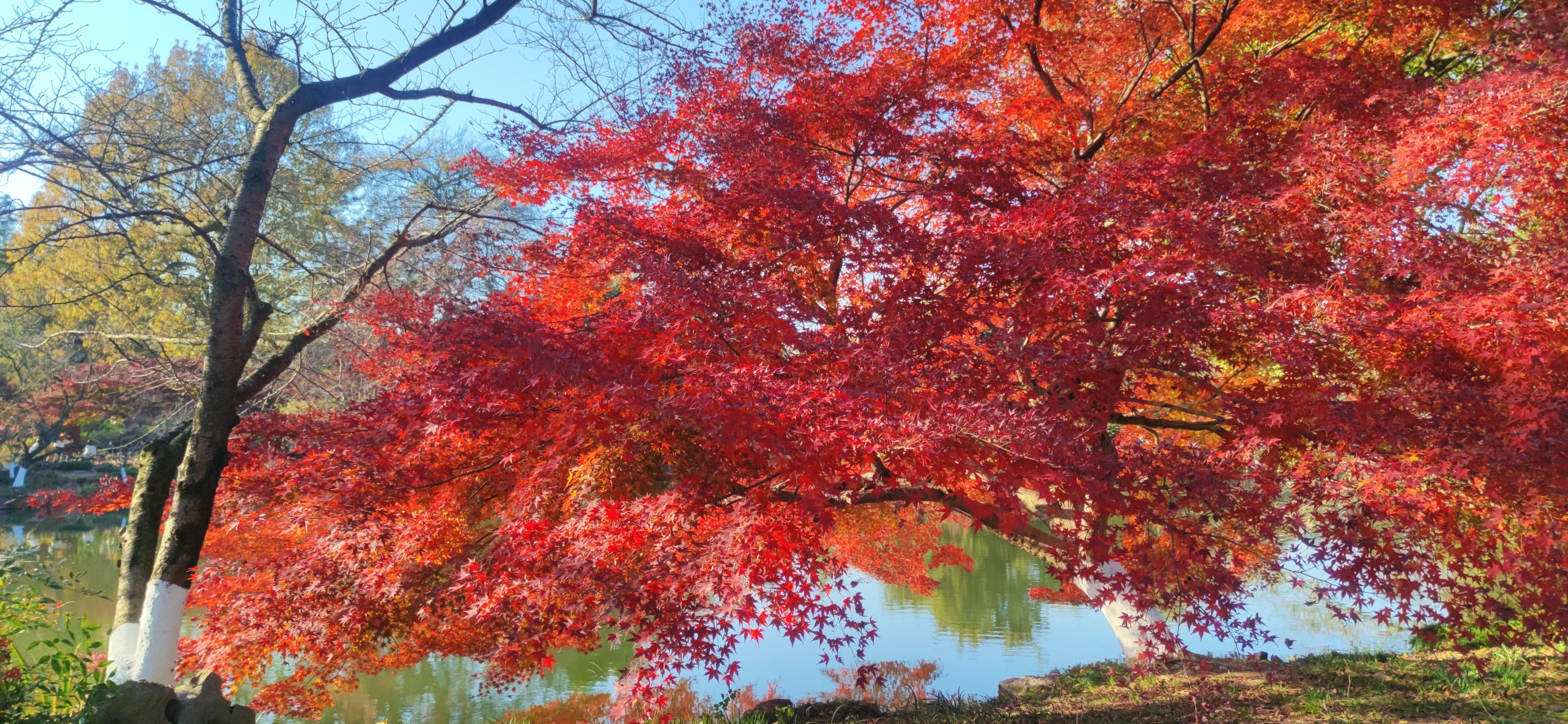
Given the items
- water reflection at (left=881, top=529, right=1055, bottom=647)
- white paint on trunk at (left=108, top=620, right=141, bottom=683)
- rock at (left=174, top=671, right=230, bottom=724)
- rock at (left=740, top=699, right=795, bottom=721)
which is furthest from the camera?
water reflection at (left=881, top=529, right=1055, bottom=647)

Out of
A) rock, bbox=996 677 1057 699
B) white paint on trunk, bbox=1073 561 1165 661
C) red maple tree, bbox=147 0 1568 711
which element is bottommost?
rock, bbox=996 677 1057 699

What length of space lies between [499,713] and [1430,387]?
28.0ft

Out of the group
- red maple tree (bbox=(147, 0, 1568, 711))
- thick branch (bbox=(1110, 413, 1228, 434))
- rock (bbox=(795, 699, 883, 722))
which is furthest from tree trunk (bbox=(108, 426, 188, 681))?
thick branch (bbox=(1110, 413, 1228, 434))

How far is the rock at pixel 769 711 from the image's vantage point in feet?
16.6

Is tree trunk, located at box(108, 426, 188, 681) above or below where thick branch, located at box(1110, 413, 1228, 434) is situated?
below

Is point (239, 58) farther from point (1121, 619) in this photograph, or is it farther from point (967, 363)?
point (1121, 619)

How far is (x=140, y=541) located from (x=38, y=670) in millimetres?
1072

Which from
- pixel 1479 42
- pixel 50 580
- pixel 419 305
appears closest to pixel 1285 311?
pixel 1479 42

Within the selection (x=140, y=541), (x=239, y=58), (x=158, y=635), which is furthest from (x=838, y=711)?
(x=239, y=58)

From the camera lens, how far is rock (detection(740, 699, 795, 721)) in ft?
16.6

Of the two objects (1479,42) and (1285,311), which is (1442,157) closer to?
(1285,311)

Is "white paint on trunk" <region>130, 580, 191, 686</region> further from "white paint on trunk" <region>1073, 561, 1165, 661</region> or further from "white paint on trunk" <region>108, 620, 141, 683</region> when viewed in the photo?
"white paint on trunk" <region>1073, 561, 1165, 661</region>

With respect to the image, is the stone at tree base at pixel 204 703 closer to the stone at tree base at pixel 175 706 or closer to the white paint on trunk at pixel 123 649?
the stone at tree base at pixel 175 706

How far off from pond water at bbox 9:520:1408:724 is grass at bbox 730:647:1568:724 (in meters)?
1.20
